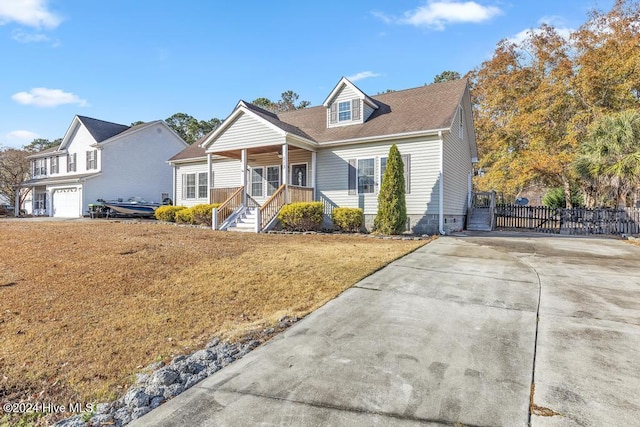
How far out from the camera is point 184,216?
1507 centimetres

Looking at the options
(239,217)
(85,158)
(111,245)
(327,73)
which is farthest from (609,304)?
(85,158)

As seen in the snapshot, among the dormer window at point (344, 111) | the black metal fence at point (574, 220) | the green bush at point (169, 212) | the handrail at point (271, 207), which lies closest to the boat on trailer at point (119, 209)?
the green bush at point (169, 212)

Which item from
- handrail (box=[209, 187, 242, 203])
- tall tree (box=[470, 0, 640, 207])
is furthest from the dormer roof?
tall tree (box=[470, 0, 640, 207])

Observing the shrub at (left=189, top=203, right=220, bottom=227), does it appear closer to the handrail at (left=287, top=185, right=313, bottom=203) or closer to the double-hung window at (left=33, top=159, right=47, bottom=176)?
Result: the handrail at (left=287, top=185, right=313, bottom=203)

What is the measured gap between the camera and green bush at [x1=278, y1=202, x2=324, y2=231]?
40.5 feet

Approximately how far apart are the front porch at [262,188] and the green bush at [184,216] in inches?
43.6

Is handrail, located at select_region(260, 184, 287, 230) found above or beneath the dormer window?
Result: beneath

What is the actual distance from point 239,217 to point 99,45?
27.6 feet

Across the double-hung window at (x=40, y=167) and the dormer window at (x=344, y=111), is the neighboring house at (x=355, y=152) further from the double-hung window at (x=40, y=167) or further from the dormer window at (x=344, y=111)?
the double-hung window at (x=40, y=167)

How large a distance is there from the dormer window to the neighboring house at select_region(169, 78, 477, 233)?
0.05 metres

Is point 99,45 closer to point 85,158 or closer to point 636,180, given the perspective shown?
point 85,158

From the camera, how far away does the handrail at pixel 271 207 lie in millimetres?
12484

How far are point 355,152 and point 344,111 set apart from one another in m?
2.61

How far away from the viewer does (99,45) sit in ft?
41.2
